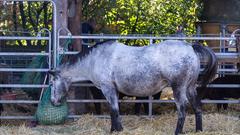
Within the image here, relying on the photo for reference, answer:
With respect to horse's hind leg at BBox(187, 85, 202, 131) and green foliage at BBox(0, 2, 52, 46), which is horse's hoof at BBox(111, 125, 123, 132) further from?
green foliage at BBox(0, 2, 52, 46)

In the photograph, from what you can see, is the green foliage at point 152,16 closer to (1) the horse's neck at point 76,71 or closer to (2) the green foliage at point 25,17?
(2) the green foliage at point 25,17

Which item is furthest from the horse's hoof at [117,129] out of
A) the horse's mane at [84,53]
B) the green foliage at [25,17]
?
the green foliage at [25,17]

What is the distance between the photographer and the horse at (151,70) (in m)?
7.16

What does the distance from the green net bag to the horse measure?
0.80m

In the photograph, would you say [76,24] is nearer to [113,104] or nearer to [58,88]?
[58,88]

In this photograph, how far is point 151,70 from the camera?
7223 millimetres

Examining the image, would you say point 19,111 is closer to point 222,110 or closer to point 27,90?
point 27,90

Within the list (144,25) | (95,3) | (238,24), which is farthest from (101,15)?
(238,24)

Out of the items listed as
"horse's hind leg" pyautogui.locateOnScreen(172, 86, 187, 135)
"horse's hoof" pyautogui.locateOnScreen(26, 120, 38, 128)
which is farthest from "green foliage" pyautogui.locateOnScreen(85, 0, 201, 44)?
"horse's hind leg" pyautogui.locateOnScreen(172, 86, 187, 135)

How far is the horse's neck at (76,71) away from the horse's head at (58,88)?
0.31ft

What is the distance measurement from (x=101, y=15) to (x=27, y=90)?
6.49 meters

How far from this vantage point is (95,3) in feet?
48.9

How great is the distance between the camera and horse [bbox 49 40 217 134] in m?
7.16

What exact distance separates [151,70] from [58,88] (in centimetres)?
161
